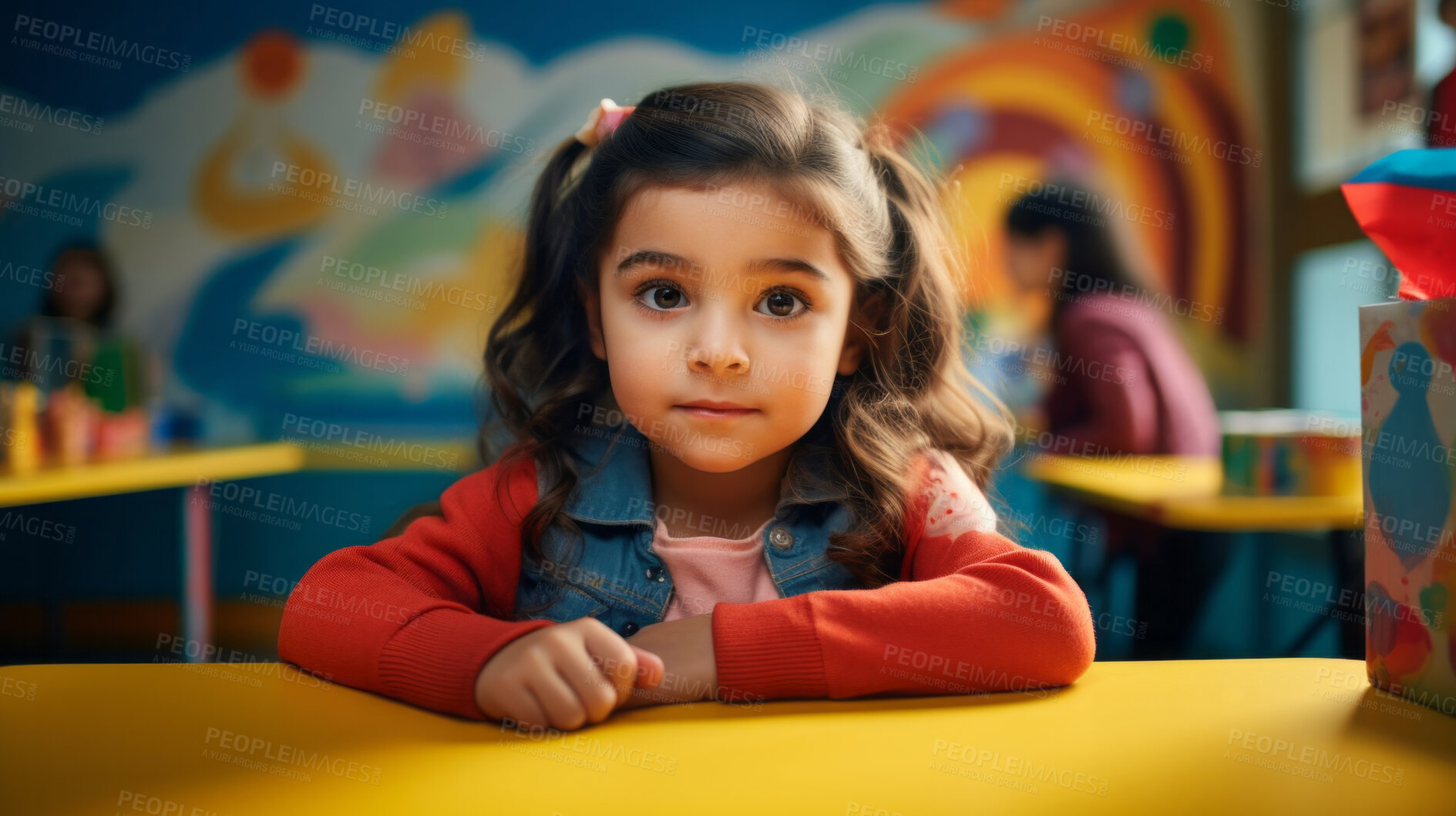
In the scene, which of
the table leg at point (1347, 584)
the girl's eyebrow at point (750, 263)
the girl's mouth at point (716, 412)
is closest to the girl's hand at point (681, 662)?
the girl's mouth at point (716, 412)

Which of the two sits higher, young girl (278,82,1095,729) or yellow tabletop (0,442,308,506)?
young girl (278,82,1095,729)

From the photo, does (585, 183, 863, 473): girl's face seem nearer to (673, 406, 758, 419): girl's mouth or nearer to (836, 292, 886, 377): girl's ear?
(673, 406, 758, 419): girl's mouth

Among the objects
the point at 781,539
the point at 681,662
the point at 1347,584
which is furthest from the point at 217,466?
the point at 1347,584

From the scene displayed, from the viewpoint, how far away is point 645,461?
0.97 metres

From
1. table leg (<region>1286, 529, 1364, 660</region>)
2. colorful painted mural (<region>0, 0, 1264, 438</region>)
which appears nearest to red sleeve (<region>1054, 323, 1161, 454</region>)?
table leg (<region>1286, 529, 1364, 660</region>)

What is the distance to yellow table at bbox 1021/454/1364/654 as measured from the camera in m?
1.88

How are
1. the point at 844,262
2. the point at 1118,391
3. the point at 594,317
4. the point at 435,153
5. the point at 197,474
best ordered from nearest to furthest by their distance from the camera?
the point at 844,262, the point at 594,317, the point at 197,474, the point at 1118,391, the point at 435,153

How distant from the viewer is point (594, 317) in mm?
999

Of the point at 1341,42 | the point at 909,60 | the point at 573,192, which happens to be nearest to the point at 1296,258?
the point at 1341,42

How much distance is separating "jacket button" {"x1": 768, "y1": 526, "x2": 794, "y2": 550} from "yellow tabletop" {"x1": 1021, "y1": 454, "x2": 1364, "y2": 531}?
1.26m

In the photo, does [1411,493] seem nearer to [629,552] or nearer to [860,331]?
[860,331]

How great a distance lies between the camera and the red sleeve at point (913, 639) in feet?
2.15

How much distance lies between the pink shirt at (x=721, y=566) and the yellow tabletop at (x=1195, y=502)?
1155 mm

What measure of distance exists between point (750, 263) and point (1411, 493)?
0.48 metres
